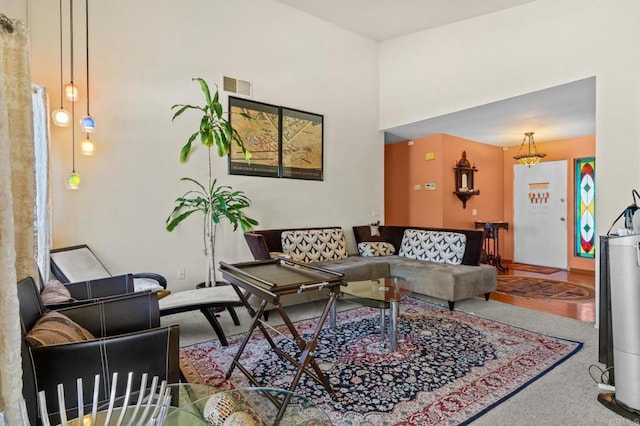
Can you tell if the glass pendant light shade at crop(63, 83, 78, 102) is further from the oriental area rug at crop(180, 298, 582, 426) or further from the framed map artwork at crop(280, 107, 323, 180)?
the oriental area rug at crop(180, 298, 582, 426)

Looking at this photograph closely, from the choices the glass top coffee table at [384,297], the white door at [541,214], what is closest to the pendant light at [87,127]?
the glass top coffee table at [384,297]

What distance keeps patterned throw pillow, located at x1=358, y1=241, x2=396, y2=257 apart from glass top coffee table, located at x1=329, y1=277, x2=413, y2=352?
162cm

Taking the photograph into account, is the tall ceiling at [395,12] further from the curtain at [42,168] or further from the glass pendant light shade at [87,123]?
the curtain at [42,168]

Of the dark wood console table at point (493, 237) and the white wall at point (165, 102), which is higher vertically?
the white wall at point (165, 102)

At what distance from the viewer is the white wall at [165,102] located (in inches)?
134

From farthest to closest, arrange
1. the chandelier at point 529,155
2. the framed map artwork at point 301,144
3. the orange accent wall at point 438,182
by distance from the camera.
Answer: the orange accent wall at point 438,182, the chandelier at point 529,155, the framed map artwork at point 301,144

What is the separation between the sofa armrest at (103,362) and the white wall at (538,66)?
3.98 m

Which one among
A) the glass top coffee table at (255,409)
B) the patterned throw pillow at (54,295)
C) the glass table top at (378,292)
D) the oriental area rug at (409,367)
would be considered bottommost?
the oriental area rug at (409,367)

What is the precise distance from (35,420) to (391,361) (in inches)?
81.7

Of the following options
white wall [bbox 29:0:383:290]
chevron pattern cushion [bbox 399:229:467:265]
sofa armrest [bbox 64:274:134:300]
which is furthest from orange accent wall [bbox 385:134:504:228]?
sofa armrest [bbox 64:274:134:300]

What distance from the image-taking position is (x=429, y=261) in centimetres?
461

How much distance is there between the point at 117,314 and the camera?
6.40 ft

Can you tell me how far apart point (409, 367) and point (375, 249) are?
9.05 feet

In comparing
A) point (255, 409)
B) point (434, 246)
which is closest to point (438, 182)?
point (434, 246)
